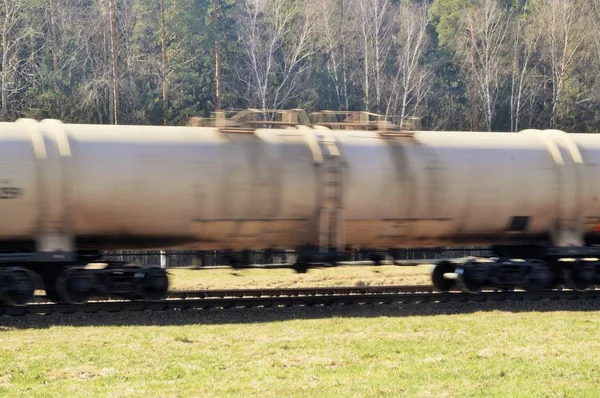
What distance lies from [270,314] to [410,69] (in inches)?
1457

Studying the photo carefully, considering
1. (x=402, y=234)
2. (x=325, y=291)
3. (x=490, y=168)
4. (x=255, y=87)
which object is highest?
(x=255, y=87)

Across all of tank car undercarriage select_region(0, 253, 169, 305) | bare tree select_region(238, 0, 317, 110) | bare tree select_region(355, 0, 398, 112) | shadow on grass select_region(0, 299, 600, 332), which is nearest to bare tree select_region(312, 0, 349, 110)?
bare tree select_region(238, 0, 317, 110)

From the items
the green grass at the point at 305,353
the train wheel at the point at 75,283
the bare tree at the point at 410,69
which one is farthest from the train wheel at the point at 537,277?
the bare tree at the point at 410,69

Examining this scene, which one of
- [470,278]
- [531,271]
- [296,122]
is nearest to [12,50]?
[296,122]

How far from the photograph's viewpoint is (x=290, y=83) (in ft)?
169

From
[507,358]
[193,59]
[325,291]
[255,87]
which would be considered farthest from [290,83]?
[507,358]

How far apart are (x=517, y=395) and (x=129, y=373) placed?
5.12m

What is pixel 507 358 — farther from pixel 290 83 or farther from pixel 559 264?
pixel 290 83

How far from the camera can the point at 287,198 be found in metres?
16.7

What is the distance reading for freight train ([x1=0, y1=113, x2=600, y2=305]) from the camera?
15.6m

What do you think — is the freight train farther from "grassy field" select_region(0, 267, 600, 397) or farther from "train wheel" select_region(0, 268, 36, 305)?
"grassy field" select_region(0, 267, 600, 397)

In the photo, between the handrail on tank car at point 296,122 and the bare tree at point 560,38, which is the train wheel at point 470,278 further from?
the bare tree at point 560,38

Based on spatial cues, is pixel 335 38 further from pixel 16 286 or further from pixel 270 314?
pixel 16 286

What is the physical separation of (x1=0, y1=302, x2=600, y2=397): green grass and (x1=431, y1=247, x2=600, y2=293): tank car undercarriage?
1639mm
